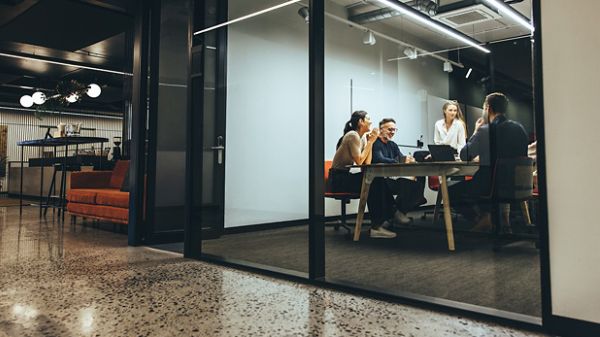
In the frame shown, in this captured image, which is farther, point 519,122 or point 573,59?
point 519,122

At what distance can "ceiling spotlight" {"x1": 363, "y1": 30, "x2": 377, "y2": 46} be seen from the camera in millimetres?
5996

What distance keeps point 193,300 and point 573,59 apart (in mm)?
2173

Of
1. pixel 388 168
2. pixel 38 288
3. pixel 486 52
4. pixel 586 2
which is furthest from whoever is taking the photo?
pixel 388 168

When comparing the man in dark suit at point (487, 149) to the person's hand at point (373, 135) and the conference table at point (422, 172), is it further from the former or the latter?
the person's hand at point (373, 135)

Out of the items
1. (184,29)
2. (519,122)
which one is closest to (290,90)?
(184,29)

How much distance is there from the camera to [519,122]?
231 cm

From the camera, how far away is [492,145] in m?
2.68

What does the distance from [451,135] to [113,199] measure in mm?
3773

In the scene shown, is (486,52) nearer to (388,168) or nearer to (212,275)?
(388,168)

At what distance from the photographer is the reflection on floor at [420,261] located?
2348mm

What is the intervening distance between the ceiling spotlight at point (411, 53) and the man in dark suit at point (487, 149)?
289 centimetres

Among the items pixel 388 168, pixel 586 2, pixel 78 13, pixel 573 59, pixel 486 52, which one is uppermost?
pixel 78 13

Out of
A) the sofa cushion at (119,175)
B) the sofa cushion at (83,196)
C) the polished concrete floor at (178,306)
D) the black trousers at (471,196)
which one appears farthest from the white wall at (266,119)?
the sofa cushion at (119,175)

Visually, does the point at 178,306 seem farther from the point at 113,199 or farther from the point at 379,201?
the point at 113,199
